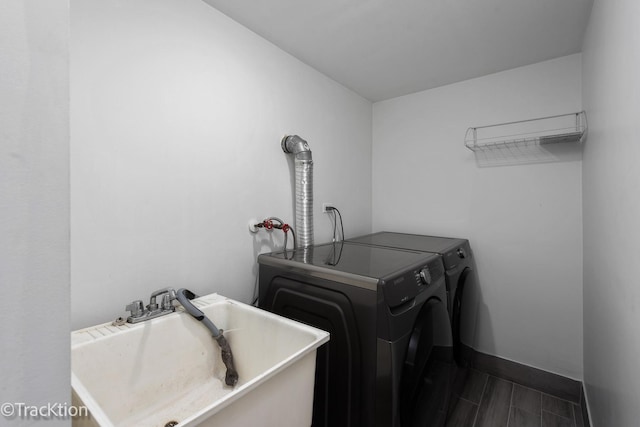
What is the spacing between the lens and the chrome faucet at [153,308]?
3.49 feet

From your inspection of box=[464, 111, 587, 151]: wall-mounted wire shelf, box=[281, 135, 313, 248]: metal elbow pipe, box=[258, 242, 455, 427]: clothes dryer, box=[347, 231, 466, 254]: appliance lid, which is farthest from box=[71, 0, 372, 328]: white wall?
box=[464, 111, 587, 151]: wall-mounted wire shelf

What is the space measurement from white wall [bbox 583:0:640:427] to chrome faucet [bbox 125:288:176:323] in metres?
1.61

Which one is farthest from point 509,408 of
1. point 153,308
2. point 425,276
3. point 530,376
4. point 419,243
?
point 153,308

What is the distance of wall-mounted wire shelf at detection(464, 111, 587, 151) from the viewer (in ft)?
5.84

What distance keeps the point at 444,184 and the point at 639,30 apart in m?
1.61

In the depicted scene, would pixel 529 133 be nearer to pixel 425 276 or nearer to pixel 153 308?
pixel 425 276

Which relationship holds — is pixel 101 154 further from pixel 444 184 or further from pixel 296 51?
pixel 444 184

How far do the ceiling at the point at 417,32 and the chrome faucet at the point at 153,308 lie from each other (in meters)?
1.46

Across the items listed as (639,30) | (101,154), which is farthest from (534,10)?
(101,154)

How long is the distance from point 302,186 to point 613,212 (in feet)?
4.88

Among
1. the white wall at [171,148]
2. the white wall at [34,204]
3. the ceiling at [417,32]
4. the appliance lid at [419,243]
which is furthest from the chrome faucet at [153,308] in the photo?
the ceiling at [417,32]

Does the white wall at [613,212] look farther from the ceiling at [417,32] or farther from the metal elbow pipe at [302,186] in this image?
the metal elbow pipe at [302,186]

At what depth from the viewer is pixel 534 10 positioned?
144 cm

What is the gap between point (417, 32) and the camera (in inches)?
64.4
